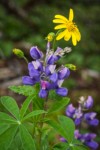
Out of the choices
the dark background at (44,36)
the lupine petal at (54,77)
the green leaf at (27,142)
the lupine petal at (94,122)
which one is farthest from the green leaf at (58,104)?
the dark background at (44,36)

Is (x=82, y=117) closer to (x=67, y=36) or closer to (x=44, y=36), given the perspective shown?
(x=67, y=36)

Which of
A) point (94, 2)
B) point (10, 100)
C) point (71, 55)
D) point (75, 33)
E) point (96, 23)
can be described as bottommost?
point (10, 100)

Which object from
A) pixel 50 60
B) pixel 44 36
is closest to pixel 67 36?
pixel 50 60

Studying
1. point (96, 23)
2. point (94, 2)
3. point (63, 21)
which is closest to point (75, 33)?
A: point (63, 21)

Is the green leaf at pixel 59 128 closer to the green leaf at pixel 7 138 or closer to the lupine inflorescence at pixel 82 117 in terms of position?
→ the green leaf at pixel 7 138

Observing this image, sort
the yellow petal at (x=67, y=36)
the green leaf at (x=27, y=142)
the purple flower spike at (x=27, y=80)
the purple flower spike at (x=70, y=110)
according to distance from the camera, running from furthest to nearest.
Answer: the purple flower spike at (x=70, y=110), the purple flower spike at (x=27, y=80), the yellow petal at (x=67, y=36), the green leaf at (x=27, y=142)

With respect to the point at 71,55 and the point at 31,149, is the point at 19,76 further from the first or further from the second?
the point at 31,149
